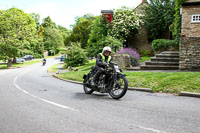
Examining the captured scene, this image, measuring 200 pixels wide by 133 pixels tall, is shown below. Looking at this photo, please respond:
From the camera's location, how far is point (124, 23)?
2770 cm

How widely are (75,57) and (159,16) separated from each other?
13.2 m

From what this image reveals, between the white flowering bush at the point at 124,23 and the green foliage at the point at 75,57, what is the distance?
6301mm

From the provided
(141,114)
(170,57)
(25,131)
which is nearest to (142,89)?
(141,114)

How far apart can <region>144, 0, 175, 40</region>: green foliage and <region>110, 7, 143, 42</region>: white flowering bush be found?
1.39m

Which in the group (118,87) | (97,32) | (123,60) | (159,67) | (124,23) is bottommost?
(118,87)

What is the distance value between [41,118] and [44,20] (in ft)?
294

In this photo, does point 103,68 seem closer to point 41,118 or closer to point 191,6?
point 41,118

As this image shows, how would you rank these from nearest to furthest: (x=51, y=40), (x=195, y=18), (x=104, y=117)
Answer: (x=104, y=117) → (x=195, y=18) → (x=51, y=40)

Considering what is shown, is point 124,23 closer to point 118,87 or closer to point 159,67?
point 159,67

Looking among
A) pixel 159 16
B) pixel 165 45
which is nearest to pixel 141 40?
pixel 159 16

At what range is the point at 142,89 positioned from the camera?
8.63 metres

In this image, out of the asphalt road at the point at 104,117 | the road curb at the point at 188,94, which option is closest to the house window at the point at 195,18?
→ the road curb at the point at 188,94

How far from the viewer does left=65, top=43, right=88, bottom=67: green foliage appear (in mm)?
30625

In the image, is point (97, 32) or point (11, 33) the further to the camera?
point (11, 33)
